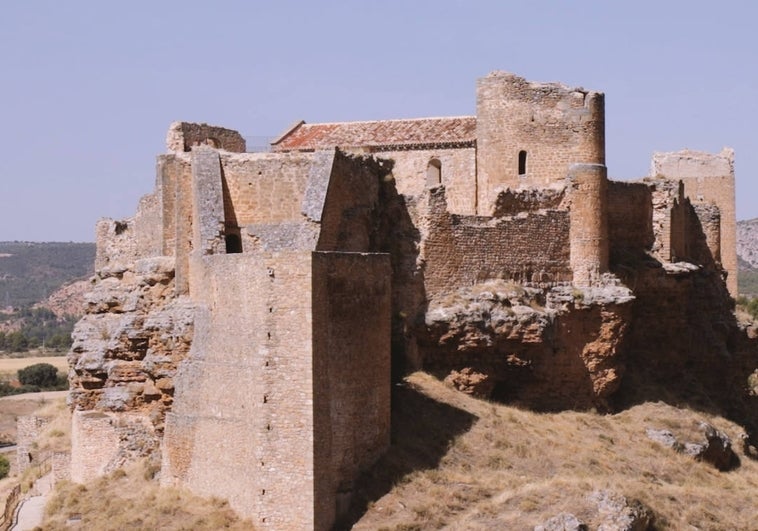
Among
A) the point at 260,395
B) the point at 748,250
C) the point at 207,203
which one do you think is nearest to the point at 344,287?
the point at 260,395

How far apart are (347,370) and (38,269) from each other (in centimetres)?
15813

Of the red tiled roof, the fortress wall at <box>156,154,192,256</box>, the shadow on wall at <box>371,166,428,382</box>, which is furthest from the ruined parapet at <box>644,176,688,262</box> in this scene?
the fortress wall at <box>156,154,192,256</box>

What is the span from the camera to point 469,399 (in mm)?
24141

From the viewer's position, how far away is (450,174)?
2758 centimetres

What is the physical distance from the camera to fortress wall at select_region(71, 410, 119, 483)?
73.3 feet

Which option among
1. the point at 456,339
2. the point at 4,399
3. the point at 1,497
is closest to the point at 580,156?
the point at 456,339

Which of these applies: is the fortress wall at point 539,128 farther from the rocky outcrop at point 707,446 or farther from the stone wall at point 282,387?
the stone wall at point 282,387

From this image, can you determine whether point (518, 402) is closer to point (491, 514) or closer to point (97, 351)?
point (491, 514)

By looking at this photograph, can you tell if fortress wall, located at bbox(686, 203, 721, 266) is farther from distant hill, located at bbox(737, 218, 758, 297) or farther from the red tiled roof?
distant hill, located at bbox(737, 218, 758, 297)

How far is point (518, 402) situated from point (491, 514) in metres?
6.33

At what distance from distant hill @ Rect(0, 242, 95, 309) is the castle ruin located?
125 metres

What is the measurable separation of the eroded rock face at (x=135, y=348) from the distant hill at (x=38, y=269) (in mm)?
126982

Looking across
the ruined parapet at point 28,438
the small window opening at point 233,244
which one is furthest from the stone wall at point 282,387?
the ruined parapet at point 28,438

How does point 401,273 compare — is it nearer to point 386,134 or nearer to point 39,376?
point 386,134
